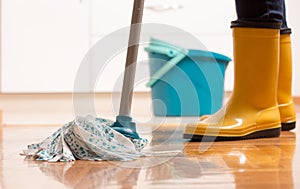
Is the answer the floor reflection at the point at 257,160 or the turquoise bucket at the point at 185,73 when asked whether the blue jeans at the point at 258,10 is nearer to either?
the floor reflection at the point at 257,160

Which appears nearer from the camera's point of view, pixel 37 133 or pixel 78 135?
pixel 78 135

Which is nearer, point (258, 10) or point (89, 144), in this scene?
point (89, 144)

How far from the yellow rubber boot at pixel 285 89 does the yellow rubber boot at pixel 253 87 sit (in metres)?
0.17

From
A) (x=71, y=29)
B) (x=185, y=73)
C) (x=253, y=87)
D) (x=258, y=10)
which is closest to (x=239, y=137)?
(x=253, y=87)

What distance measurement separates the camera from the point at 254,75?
4.57ft

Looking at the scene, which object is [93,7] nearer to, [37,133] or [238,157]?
[37,133]

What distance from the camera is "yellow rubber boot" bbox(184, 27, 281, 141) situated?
4.48ft

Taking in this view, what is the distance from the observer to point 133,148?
1.01 metres

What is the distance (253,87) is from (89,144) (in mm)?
562

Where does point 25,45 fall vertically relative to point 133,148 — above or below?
above

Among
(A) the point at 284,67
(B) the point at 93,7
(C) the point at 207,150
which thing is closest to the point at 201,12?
(B) the point at 93,7

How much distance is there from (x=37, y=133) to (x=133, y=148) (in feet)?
2.25

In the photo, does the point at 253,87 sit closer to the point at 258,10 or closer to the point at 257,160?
the point at 258,10

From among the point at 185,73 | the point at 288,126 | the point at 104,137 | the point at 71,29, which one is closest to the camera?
the point at 104,137
